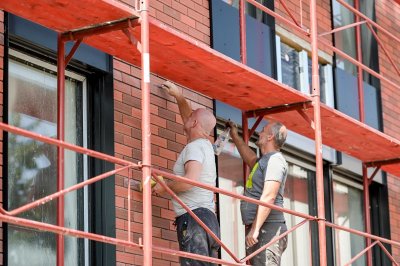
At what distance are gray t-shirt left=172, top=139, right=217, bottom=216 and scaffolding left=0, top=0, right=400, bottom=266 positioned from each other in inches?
16.9

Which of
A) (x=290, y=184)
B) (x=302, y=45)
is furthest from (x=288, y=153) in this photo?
(x=302, y=45)

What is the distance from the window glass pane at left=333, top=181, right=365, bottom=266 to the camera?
14.5 meters

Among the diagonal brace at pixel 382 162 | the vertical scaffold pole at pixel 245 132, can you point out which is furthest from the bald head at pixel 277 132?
the diagonal brace at pixel 382 162

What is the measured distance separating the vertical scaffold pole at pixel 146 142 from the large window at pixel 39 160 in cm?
131

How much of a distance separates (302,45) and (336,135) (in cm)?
148

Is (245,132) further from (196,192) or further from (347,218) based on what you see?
(347,218)

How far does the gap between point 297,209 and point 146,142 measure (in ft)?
16.3

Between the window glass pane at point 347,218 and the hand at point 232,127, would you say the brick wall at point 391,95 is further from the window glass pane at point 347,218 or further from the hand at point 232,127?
the hand at point 232,127

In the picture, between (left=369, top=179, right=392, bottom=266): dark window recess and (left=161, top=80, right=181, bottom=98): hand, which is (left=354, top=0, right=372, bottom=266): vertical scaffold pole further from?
(left=161, top=80, right=181, bottom=98): hand

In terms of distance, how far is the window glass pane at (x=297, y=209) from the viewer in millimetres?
13516

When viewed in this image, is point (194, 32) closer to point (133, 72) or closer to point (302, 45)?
point (133, 72)

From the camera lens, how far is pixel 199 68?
10797mm

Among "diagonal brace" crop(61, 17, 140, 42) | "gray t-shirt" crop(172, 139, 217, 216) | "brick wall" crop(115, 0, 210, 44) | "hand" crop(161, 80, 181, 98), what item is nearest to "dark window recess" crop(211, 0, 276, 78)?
"brick wall" crop(115, 0, 210, 44)

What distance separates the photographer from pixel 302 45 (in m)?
14.0
